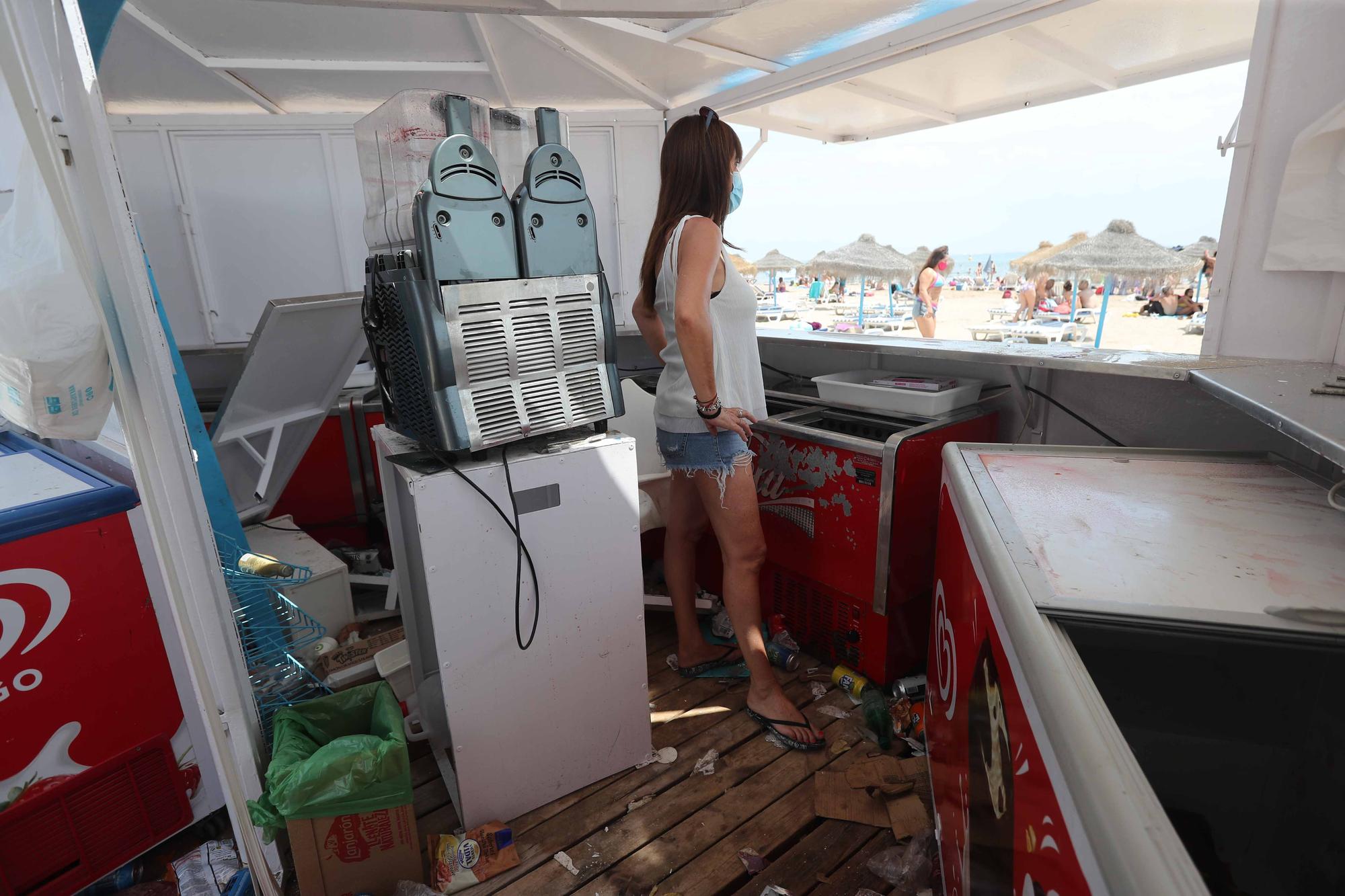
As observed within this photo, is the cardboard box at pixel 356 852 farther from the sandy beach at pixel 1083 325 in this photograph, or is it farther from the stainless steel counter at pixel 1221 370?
the sandy beach at pixel 1083 325

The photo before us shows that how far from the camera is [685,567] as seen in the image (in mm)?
2469

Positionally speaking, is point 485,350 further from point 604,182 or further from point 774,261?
point 774,261

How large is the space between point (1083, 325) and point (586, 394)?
12841 mm

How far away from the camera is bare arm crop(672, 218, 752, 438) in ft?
6.14

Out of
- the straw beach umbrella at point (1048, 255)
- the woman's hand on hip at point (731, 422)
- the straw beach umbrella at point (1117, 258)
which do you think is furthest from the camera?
the straw beach umbrella at point (1048, 255)

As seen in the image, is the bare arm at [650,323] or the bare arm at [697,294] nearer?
the bare arm at [697,294]

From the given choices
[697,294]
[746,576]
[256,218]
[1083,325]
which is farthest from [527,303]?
[1083,325]

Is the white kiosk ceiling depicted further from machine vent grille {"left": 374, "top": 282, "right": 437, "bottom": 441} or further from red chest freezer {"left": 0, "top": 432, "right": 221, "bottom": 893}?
red chest freezer {"left": 0, "top": 432, "right": 221, "bottom": 893}

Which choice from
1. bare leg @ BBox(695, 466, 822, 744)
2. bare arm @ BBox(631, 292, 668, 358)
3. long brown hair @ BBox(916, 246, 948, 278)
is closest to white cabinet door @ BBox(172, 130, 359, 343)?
bare arm @ BBox(631, 292, 668, 358)

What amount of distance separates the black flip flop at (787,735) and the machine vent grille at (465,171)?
6.01 ft

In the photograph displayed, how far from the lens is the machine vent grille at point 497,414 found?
161 centimetres

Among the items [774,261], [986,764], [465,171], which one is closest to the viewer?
[986,764]

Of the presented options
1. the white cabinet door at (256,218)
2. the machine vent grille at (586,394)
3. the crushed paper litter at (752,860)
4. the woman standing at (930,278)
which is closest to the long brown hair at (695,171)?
the machine vent grille at (586,394)

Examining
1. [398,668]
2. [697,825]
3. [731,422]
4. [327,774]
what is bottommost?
[697,825]
